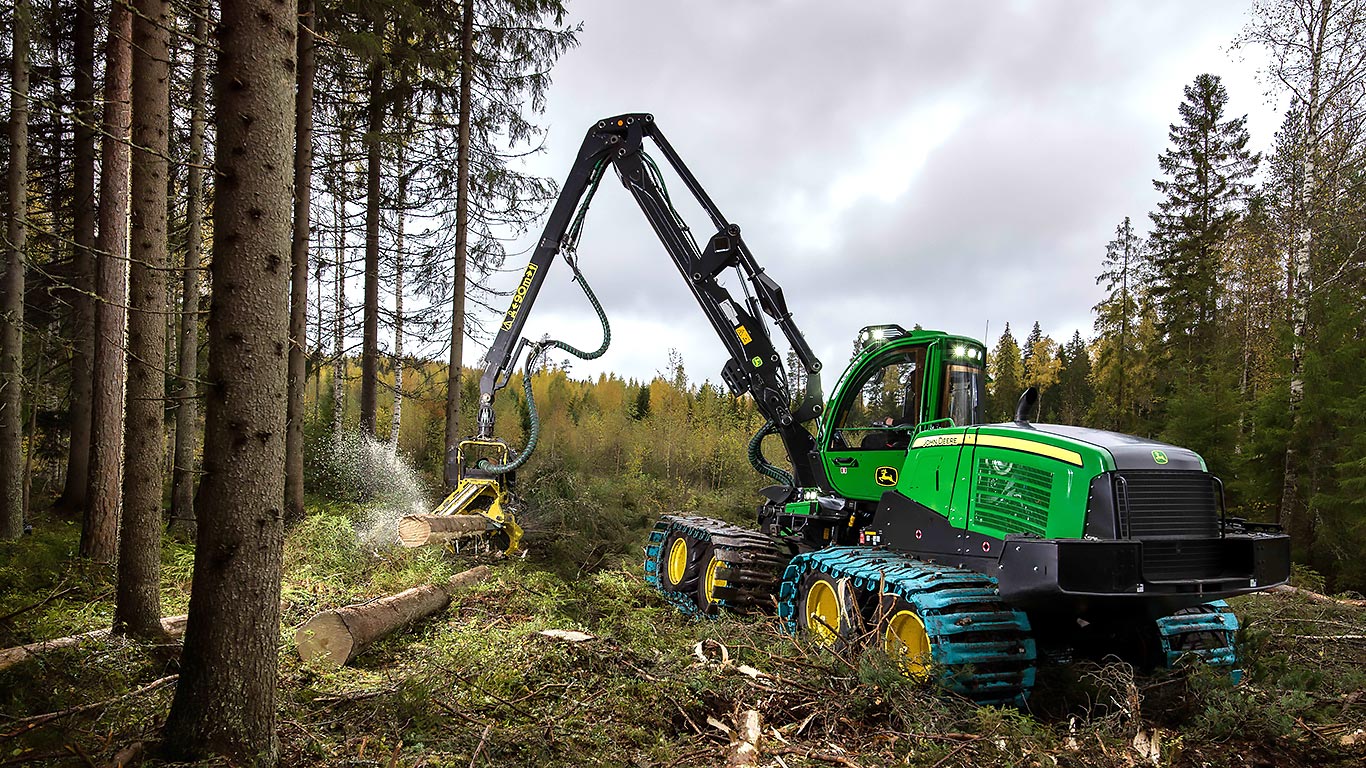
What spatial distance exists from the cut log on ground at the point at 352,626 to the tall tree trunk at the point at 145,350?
1133 millimetres

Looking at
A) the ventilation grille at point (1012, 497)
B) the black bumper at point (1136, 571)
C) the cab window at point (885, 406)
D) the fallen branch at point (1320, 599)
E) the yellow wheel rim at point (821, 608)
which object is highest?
the cab window at point (885, 406)

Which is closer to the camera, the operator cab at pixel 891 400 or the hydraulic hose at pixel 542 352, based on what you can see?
the operator cab at pixel 891 400

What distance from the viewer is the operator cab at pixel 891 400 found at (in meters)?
6.21

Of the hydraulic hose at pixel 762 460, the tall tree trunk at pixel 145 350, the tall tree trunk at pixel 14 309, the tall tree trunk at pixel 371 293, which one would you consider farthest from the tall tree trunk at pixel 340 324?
the hydraulic hose at pixel 762 460

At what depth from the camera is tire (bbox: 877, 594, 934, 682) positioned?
4379mm

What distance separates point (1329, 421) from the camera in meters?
11.0

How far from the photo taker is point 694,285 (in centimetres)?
865

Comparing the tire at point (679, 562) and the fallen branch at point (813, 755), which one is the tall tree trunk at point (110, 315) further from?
the fallen branch at point (813, 755)

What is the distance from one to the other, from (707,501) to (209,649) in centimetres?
1200

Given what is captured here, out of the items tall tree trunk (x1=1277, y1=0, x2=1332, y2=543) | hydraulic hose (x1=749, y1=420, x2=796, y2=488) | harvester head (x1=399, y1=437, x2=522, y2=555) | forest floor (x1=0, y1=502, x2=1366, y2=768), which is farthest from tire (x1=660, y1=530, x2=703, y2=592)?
tall tree trunk (x1=1277, y1=0, x2=1332, y2=543)

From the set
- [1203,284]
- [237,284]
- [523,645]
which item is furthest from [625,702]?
[1203,284]

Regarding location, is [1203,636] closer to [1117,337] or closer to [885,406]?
[885,406]

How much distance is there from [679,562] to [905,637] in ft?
12.1

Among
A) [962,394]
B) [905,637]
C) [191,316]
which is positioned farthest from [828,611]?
[191,316]
